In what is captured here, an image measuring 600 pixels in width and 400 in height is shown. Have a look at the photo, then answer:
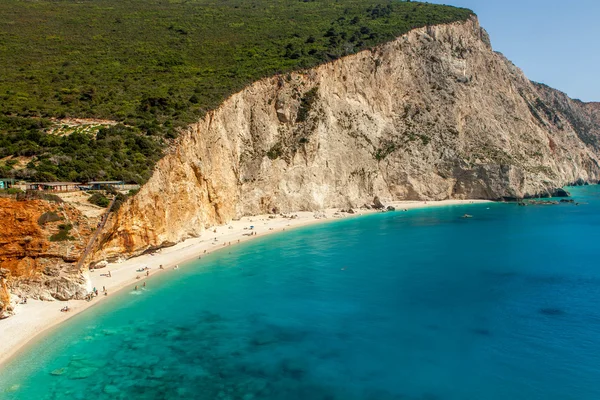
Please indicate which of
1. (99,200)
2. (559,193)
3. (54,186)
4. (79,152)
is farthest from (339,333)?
(559,193)

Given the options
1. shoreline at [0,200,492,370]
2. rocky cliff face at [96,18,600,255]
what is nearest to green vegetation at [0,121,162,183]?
rocky cliff face at [96,18,600,255]

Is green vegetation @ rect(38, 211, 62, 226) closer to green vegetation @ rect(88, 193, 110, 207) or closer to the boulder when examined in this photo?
green vegetation @ rect(88, 193, 110, 207)

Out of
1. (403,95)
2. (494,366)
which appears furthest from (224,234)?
(403,95)

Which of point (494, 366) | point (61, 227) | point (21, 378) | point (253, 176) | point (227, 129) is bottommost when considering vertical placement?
point (494, 366)

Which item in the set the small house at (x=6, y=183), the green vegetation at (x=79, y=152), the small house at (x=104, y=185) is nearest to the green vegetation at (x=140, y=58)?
the green vegetation at (x=79, y=152)

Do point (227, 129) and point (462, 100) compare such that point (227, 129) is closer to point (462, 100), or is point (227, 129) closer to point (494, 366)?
point (494, 366)
